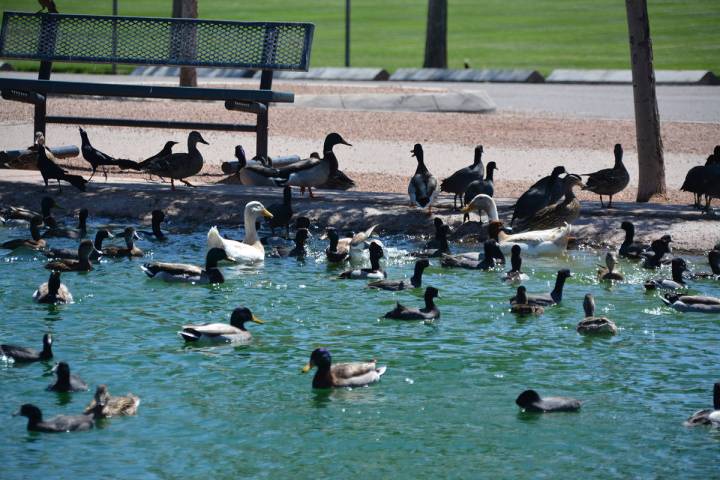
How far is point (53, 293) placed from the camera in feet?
41.6

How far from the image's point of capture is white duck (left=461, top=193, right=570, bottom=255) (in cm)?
1545

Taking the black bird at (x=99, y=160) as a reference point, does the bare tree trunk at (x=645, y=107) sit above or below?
above

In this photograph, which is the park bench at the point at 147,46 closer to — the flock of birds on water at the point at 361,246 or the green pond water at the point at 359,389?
the flock of birds on water at the point at 361,246

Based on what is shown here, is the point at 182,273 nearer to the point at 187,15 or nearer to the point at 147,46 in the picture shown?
the point at 147,46

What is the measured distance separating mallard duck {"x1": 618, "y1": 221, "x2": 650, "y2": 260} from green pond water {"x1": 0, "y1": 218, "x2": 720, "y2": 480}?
1.03m

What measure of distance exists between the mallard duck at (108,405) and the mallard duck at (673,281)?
6339mm

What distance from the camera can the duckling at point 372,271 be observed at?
564 inches

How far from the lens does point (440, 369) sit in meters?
10.8

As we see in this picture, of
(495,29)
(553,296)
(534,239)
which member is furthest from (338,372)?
(495,29)

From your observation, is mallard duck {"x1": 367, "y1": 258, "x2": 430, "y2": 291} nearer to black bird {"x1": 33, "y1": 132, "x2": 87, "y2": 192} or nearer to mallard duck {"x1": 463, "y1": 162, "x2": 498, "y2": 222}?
mallard duck {"x1": 463, "y1": 162, "x2": 498, "y2": 222}

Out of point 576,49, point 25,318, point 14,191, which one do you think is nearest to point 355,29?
point 576,49

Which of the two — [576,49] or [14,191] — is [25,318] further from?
[576,49]

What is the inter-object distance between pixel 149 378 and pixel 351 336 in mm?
2193

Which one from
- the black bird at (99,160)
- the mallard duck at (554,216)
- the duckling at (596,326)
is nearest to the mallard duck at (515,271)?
the mallard duck at (554,216)
